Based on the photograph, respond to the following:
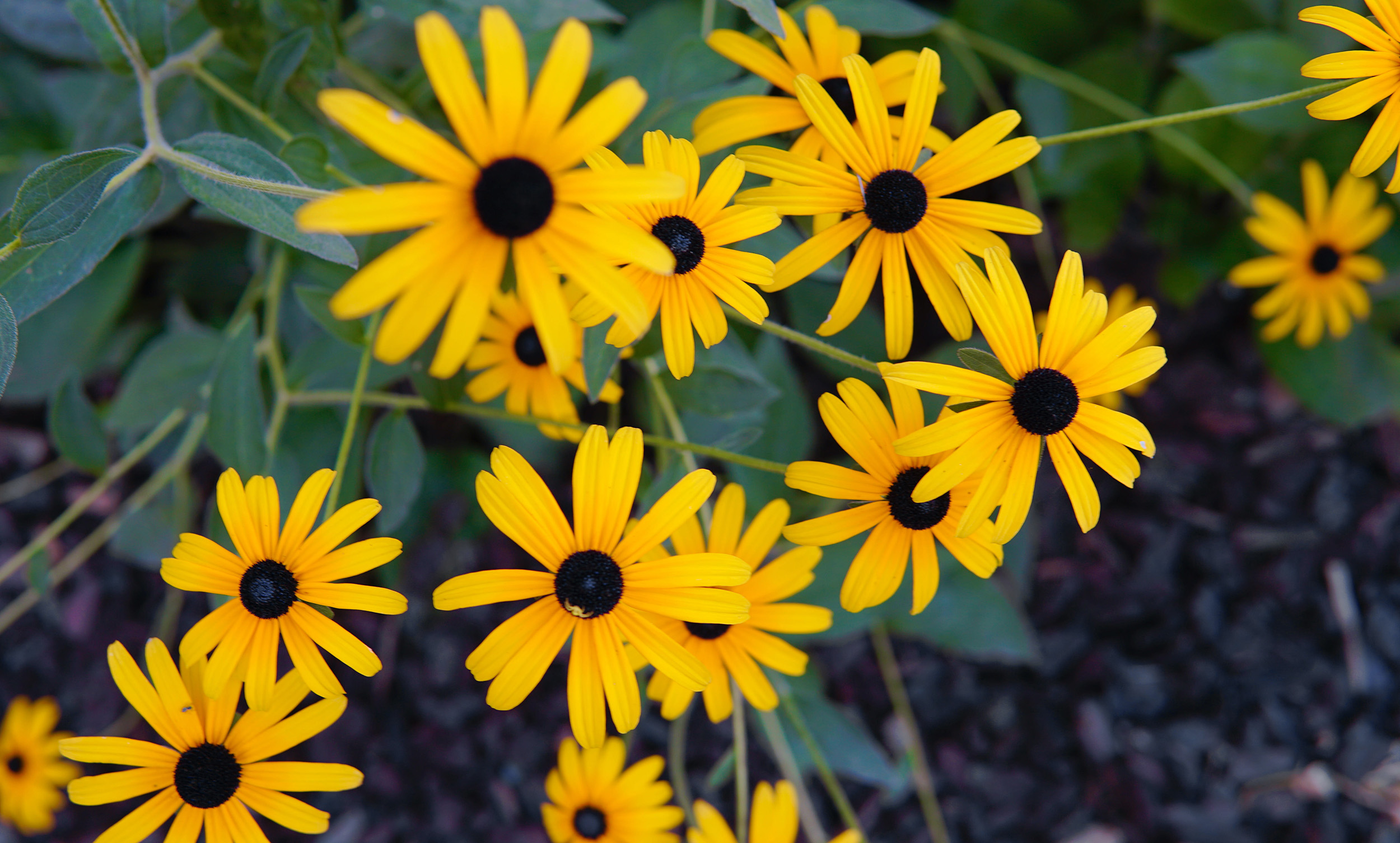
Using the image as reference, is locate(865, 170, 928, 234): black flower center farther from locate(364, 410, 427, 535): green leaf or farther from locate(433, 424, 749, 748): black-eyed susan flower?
locate(364, 410, 427, 535): green leaf

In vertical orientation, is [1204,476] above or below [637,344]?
above

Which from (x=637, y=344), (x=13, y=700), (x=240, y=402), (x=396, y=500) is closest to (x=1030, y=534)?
(x=637, y=344)

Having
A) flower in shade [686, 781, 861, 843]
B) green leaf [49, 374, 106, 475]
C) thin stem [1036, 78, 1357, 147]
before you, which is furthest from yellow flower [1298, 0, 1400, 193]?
green leaf [49, 374, 106, 475]

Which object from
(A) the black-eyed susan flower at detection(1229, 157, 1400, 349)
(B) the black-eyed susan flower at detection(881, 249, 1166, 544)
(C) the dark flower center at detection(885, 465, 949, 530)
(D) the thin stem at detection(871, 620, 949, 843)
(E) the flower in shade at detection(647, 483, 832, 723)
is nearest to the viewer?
(B) the black-eyed susan flower at detection(881, 249, 1166, 544)

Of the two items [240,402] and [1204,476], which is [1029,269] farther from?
[240,402]

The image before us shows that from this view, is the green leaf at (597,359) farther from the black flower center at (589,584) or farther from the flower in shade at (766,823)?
the flower in shade at (766,823)

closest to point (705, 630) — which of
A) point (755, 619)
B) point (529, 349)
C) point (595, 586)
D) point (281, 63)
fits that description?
point (755, 619)

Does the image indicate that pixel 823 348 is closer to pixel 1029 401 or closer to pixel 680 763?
pixel 1029 401
